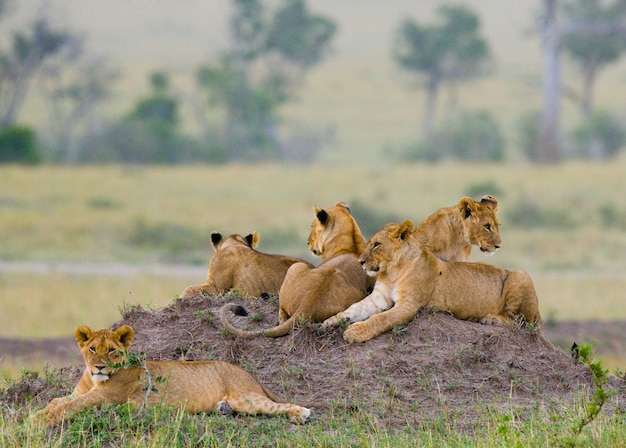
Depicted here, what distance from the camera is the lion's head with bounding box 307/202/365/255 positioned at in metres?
8.06

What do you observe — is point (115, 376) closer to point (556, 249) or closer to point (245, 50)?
point (556, 249)

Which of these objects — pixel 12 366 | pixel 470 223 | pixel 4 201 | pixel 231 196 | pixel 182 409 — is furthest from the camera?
pixel 231 196

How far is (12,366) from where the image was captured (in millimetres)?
11008

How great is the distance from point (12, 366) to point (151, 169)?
2337 cm

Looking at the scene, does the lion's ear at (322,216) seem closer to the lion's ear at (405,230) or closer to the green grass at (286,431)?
the lion's ear at (405,230)

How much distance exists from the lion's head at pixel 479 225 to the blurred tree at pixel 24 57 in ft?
112

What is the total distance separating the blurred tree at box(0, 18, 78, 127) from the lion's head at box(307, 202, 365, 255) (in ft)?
110

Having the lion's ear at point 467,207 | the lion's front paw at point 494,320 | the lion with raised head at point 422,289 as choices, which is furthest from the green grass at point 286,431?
the lion's ear at point 467,207

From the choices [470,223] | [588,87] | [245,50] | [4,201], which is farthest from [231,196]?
[588,87]

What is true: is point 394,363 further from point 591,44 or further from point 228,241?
point 591,44

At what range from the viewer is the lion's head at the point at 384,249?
746 cm

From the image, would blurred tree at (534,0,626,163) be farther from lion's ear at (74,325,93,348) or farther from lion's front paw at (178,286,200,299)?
lion's ear at (74,325,93,348)

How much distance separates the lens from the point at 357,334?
7.11 meters

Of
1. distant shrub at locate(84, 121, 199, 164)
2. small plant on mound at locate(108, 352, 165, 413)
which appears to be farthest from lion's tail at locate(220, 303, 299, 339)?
distant shrub at locate(84, 121, 199, 164)
